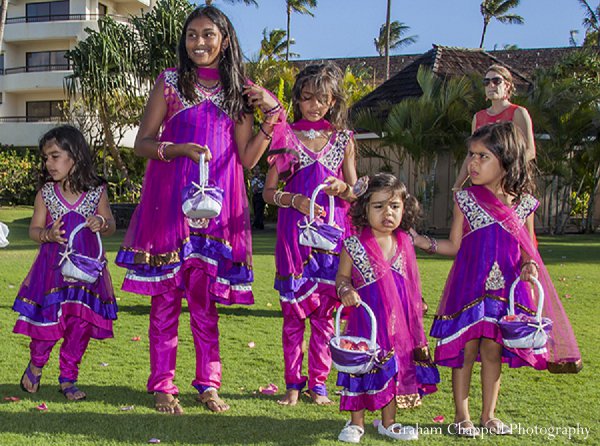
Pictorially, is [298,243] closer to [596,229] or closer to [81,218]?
[81,218]

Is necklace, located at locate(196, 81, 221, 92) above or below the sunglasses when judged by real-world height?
below

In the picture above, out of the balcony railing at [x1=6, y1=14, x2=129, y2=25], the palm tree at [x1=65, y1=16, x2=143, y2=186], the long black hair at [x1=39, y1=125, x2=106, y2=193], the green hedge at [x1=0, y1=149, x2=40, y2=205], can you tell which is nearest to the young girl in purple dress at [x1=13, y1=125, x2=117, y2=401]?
the long black hair at [x1=39, y1=125, x2=106, y2=193]

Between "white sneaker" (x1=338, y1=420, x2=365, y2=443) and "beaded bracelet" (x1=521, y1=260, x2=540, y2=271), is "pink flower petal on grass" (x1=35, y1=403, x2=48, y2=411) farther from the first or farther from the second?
"beaded bracelet" (x1=521, y1=260, x2=540, y2=271)

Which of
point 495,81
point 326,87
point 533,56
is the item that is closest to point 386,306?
point 326,87

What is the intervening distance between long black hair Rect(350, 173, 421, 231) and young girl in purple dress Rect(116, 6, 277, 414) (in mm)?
654

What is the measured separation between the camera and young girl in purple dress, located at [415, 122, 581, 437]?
11.1 ft

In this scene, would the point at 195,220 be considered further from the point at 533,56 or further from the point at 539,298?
the point at 533,56

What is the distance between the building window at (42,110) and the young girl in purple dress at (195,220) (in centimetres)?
3201

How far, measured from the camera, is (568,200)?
1638cm

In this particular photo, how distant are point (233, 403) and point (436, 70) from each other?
14667 mm

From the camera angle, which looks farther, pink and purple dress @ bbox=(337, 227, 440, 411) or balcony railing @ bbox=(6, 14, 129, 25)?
balcony railing @ bbox=(6, 14, 129, 25)

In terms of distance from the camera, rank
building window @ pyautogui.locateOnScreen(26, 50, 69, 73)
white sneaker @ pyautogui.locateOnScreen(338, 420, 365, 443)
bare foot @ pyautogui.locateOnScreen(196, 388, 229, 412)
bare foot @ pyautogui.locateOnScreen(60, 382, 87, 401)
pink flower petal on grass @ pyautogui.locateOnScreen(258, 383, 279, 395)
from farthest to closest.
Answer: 1. building window @ pyautogui.locateOnScreen(26, 50, 69, 73)
2. pink flower petal on grass @ pyautogui.locateOnScreen(258, 383, 279, 395)
3. bare foot @ pyautogui.locateOnScreen(60, 382, 87, 401)
4. bare foot @ pyautogui.locateOnScreen(196, 388, 229, 412)
5. white sneaker @ pyautogui.locateOnScreen(338, 420, 365, 443)

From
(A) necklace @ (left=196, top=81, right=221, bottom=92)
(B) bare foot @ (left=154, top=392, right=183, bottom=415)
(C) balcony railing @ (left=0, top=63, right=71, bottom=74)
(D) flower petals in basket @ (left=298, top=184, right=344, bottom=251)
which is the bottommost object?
(B) bare foot @ (left=154, top=392, right=183, bottom=415)

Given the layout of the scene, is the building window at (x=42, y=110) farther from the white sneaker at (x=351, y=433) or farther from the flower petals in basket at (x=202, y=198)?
the white sneaker at (x=351, y=433)
